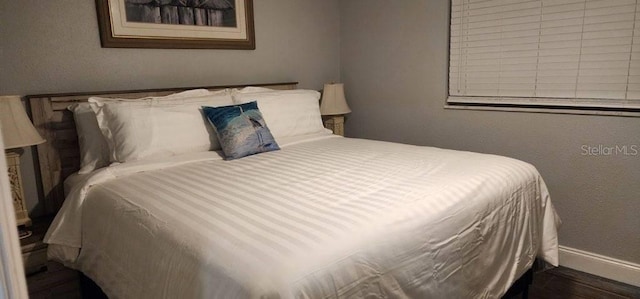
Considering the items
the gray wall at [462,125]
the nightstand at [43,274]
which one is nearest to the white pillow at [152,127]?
the nightstand at [43,274]

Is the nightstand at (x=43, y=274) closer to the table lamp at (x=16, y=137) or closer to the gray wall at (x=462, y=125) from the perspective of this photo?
the table lamp at (x=16, y=137)

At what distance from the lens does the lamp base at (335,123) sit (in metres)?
3.42

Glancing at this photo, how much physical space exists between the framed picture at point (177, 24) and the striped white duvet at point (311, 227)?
0.87 meters

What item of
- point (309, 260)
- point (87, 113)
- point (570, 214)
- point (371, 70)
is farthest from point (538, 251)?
point (87, 113)

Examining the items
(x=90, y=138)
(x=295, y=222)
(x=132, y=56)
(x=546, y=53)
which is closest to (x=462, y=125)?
(x=546, y=53)

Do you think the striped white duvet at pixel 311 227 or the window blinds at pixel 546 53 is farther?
the window blinds at pixel 546 53

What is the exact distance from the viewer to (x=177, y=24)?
2.61 m

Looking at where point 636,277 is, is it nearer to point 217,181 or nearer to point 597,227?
point 597,227

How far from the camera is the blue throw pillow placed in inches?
88.5

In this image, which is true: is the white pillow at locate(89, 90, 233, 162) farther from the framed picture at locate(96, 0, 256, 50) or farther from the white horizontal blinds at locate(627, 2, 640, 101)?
the white horizontal blinds at locate(627, 2, 640, 101)

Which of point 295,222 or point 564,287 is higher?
point 295,222

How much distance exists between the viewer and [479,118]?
2789 millimetres

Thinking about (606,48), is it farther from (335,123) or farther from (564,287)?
(335,123)

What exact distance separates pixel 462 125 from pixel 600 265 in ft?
3.92
